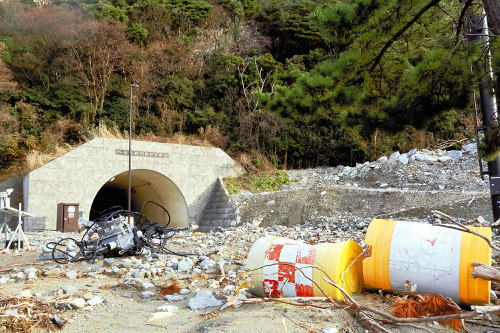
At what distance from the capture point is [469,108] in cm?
586

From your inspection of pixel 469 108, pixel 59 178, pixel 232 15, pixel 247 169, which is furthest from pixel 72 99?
pixel 469 108

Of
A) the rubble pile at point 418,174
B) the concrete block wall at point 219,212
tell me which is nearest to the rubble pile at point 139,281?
the concrete block wall at point 219,212

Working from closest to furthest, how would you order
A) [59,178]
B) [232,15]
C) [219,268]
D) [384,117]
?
[219,268]
[384,117]
[59,178]
[232,15]

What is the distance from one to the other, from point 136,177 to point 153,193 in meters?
1.43

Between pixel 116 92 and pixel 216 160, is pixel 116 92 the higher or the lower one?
the higher one

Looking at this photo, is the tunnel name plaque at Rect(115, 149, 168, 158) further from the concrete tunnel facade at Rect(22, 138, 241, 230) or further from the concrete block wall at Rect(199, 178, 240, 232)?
the concrete block wall at Rect(199, 178, 240, 232)

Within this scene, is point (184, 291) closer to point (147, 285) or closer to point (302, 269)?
point (147, 285)

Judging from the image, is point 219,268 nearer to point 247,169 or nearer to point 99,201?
point 247,169

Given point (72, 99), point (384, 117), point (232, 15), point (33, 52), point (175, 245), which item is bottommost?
point (175, 245)

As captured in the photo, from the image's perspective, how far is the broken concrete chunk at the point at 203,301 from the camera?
138 inches

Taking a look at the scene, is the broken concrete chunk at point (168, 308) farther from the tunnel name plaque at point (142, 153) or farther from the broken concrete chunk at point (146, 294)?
the tunnel name plaque at point (142, 153)

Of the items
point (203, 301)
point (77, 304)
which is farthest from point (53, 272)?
point (203, 301)

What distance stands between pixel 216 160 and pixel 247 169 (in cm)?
171

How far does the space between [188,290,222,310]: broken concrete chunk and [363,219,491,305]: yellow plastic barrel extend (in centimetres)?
129
